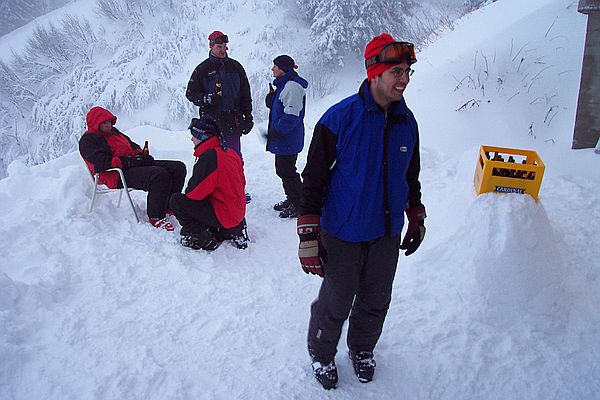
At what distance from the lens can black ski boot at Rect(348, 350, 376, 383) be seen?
94.7 inches

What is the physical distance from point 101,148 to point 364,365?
143 inches

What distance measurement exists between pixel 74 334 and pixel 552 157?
19.1ft

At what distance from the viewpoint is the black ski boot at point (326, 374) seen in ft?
7.75

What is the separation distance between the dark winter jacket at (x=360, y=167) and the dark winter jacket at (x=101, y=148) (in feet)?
10.3

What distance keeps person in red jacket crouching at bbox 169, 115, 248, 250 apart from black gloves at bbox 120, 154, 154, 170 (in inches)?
38.4

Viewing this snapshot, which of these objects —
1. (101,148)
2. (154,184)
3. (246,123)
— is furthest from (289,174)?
(101,148)

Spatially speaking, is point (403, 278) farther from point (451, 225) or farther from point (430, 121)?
point (430, 121)

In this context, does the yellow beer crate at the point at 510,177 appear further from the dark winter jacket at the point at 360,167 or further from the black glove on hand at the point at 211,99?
the black glove on hand at the point at 211,99

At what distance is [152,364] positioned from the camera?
2504 millimetres

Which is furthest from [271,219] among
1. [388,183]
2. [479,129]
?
[479,129]

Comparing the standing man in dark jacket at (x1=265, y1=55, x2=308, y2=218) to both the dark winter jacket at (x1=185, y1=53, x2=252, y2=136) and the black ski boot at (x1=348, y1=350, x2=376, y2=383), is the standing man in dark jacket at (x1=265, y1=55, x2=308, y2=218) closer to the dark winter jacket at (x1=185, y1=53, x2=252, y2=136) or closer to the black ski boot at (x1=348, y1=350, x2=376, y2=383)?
the dark winter jacket at (x1=185, y1=53, x2=252, y2=136)

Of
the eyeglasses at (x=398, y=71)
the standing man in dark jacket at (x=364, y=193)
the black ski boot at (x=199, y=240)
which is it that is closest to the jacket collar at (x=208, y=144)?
the black ski boot at (x=199, y=240)

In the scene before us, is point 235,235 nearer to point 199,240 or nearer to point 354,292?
point 199,240

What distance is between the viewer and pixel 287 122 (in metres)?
4.21
